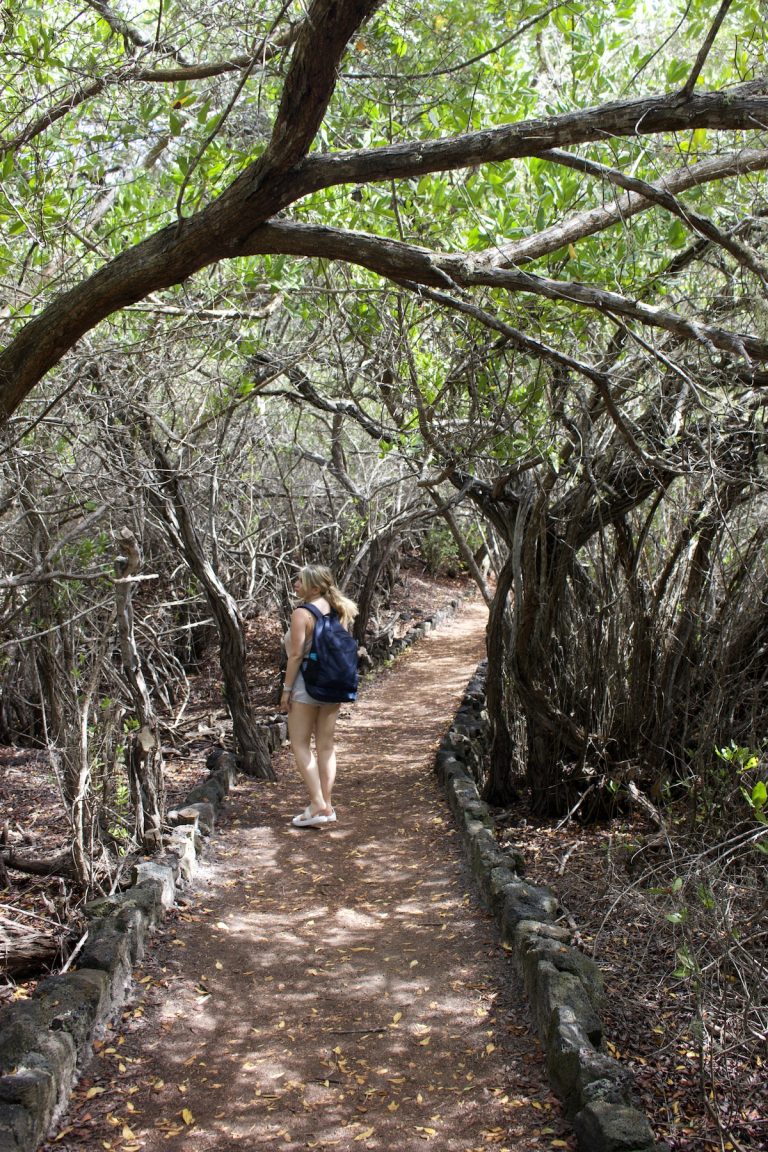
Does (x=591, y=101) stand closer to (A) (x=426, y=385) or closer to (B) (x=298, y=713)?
(A) (x=426, y=385)

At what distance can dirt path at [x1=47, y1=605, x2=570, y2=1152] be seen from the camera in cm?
343

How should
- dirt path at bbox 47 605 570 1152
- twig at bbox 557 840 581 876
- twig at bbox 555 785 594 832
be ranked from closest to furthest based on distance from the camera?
dirt path at bbox 47 605 570 1152
twig at bbox 557 840 581 876
twig at bbox 555 785 594 832

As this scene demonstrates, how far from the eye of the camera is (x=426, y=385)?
7.71m

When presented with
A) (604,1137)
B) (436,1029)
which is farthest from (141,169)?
(604,1137)

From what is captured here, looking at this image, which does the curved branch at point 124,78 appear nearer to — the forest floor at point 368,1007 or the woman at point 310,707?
the woman at point 310,707

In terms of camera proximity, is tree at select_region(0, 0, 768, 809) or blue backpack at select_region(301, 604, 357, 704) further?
blue backpack at select_region(301, 604, 357, 704)

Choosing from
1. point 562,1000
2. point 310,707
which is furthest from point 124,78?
point 562,1000

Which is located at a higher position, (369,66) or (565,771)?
(369,66)

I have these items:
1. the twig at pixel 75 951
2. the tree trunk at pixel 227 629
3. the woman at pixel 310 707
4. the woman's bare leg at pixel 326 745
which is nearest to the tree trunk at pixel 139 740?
the twig at pixel 75 951

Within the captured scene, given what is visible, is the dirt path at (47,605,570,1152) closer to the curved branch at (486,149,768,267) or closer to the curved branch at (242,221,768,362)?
the curved branch at (242,221,768,362)

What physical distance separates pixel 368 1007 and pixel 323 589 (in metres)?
3.02

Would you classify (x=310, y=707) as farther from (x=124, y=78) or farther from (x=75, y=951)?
(x=124, y=78)

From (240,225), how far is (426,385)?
169 inches

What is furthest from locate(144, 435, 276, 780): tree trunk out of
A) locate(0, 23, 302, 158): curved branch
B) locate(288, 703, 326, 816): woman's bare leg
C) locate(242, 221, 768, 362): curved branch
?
locate(242, 221, 768, 362): curved branch
